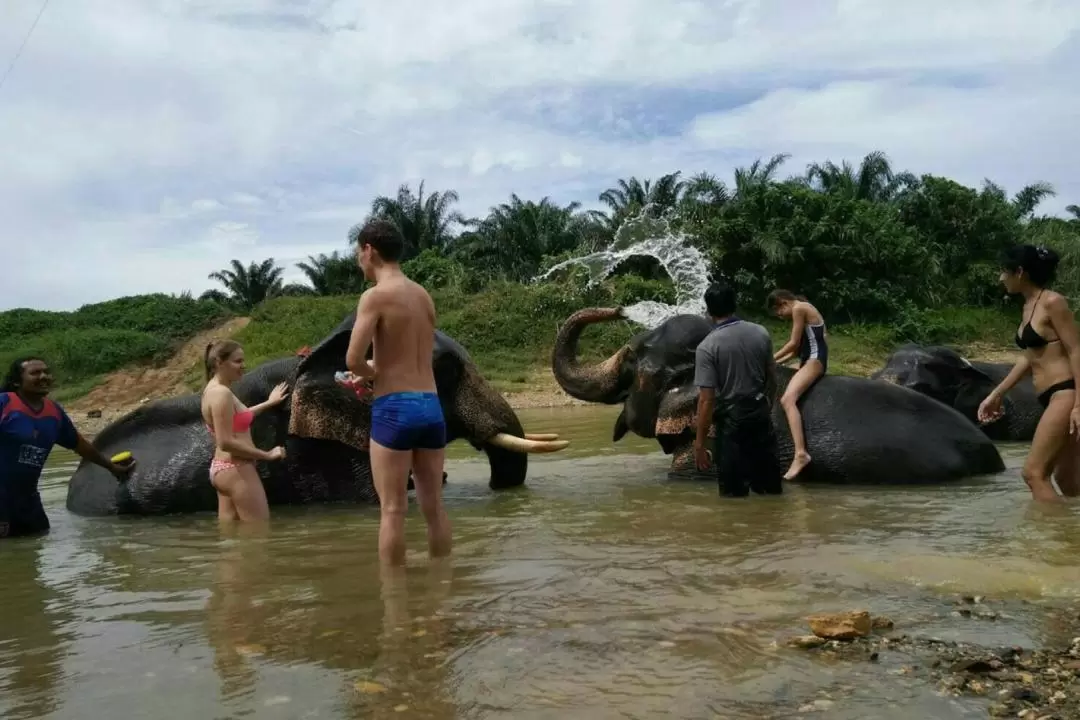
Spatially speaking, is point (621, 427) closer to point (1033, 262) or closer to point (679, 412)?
point (679, 412)

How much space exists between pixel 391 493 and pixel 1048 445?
3692 mm

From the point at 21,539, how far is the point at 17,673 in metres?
3.30

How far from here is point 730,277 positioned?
103ft

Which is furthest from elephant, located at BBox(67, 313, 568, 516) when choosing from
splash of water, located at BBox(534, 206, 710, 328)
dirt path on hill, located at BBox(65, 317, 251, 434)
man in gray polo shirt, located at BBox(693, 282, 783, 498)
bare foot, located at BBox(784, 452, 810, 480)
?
dirt path on hill, located at BBox(65, 317, 251, 434)

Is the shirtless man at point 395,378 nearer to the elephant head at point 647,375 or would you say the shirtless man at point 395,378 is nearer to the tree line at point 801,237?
the elephant head at point 647,375

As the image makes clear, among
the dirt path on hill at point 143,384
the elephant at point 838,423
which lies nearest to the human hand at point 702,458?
the elephant at point 838,423

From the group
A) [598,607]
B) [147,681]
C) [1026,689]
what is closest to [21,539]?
[147,681]

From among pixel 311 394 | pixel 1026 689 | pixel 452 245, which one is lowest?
pixel 1026 689

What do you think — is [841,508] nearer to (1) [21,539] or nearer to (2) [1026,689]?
(2) [1026,689]

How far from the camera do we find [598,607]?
3.95 meters

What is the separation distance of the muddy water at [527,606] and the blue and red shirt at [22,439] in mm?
411

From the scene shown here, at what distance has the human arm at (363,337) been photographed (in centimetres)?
458

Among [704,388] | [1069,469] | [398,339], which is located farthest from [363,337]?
[1069,469]

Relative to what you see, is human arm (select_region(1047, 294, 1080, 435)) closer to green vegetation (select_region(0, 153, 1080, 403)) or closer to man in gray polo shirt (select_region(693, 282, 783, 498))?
man in gray polo shirt (select_region(693, 282, 783, 498))
